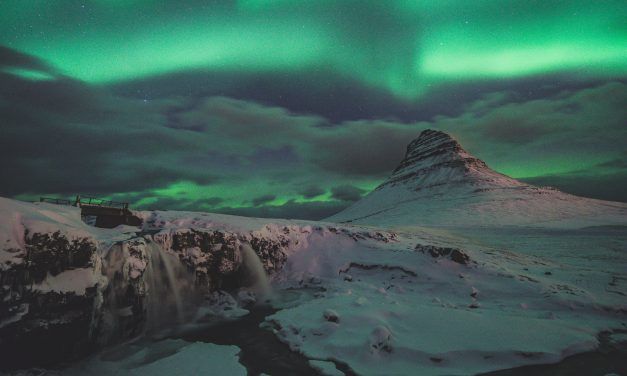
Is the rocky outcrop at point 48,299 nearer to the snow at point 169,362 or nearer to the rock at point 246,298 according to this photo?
the snow at point 169,362

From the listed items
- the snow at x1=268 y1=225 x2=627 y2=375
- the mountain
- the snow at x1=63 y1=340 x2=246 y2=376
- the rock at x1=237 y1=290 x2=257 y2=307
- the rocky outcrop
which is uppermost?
the mountain

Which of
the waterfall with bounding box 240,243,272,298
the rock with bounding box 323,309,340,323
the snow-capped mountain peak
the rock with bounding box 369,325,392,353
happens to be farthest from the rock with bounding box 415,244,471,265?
the snow-capped mountain peak

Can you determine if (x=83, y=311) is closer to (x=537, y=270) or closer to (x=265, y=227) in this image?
(x=265, y=227)

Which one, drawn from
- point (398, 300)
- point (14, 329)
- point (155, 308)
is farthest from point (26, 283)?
point (398, 300)

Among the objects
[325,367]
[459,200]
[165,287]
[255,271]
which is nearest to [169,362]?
[325,367]

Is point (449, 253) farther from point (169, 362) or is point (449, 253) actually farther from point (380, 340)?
point (169, 362)

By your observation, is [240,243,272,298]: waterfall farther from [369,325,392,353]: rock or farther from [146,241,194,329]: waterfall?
[369,325,392,353]: rock
